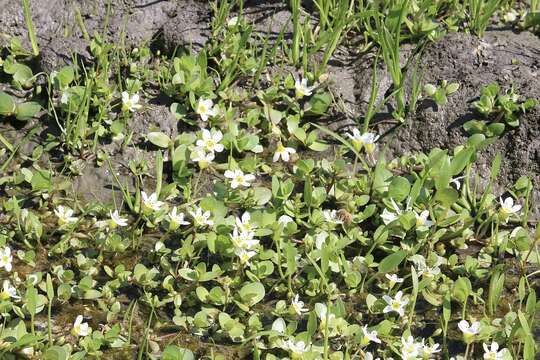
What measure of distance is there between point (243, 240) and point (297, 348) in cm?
51

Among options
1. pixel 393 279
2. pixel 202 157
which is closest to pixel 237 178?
pixel 202 157

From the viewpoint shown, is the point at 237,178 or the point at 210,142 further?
the point at 210,142

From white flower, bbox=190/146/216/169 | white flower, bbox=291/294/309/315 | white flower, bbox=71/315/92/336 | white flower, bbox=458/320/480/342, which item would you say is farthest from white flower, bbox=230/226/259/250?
white flower, bbox=458/320/480/342

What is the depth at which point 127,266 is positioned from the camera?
3412mm

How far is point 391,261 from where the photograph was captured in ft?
10.9

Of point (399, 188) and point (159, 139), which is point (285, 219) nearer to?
point (399, 188)

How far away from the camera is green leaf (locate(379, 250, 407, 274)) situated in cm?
332

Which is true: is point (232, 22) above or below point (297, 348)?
above

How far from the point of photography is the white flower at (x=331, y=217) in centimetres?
350

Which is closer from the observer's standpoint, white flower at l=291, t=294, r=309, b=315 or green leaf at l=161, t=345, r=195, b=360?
green leaf at l=161, t=345, r=195, b=360

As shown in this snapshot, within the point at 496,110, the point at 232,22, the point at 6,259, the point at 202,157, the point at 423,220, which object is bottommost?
the point at 6,259

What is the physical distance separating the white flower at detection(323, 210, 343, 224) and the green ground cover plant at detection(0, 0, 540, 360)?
0.01 metres

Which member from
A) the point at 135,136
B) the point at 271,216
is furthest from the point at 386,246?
the point at 135,136

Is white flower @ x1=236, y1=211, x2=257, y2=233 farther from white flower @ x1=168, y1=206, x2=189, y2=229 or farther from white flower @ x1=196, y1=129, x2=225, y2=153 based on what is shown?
white flower @ x1=196, y1=129, x2=225, y2=153
